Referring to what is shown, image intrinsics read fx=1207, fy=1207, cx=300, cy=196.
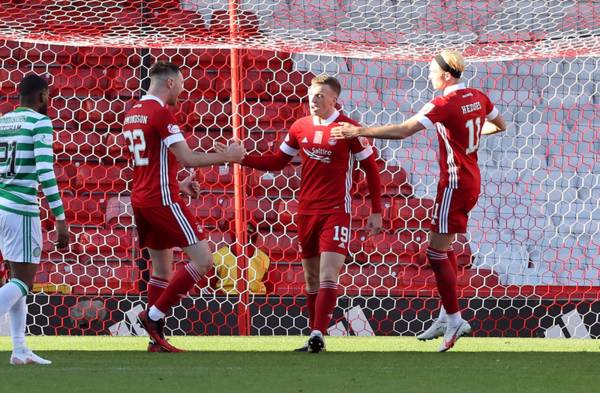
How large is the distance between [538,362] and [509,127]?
14.8 ft

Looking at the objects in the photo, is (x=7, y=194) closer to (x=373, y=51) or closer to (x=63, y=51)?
(x=373, y=51)

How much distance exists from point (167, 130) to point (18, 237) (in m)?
1.07

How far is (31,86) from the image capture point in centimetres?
530

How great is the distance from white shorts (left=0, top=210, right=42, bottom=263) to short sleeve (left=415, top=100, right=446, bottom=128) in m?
2.09

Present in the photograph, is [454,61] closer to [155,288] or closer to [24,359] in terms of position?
[155,288]

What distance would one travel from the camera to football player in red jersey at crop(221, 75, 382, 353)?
627 cm

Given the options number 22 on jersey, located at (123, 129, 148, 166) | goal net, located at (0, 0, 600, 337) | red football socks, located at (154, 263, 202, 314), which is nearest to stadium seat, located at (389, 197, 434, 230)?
goal net, located at (0, 0, 600, 337)

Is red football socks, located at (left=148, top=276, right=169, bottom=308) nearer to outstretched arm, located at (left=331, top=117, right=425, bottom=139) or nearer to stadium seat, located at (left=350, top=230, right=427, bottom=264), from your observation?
outstretched arm, located at (left=331, top=117, right=425, bottom=139)

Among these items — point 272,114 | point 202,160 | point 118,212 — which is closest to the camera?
point 202,160

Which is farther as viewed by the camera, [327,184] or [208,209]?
[208,209]

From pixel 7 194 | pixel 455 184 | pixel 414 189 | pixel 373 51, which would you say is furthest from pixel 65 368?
pixel 414 189

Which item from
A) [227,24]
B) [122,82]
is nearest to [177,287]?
[227,24]

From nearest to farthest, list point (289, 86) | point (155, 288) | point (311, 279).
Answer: point (155, 288) → point (311, 279) → point (289, 86)

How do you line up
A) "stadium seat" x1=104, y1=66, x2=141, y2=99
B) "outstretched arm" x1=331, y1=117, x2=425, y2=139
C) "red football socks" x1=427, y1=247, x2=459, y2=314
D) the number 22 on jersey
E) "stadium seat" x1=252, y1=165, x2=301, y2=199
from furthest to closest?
"stadium seat" x1=104, y1=66, x2=141, y2=99 → "stadium seat" x1=252, y1=165, x2=301, y2=199 → "red football socks" x1=427, y1=247, x2=459, y2=314 → "outstretched arm" x1=331, y1=117, x2=425, y2=139 → the number 22 on jersey
